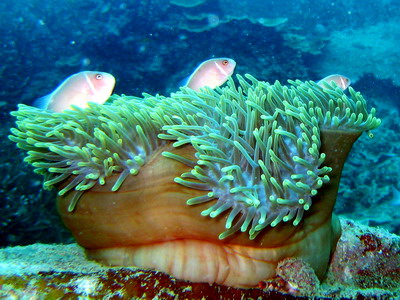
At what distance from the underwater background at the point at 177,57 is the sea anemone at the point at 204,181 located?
12.2 ft

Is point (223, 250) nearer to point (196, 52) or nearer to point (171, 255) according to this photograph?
point (171, 255)

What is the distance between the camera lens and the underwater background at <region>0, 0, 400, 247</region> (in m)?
7.40

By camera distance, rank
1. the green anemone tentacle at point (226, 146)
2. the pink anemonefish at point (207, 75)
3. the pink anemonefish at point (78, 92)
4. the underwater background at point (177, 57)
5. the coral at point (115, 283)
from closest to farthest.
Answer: the coral at point (115, 283), the green anemone tentacle at point (226, 146), the pink anemonefish at point (78, 92), the pink anemonefish at point (207, 75), the underwater background at point (177, 57)

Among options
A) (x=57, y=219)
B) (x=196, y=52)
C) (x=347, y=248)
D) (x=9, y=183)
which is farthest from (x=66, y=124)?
(x=196, y=52)

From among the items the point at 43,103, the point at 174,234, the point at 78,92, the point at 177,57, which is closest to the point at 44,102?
the point at 43,103

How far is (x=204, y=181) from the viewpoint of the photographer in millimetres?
1837

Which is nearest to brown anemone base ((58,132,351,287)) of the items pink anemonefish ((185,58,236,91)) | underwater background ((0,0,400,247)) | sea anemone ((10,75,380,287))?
sea anemone ((10,75,380,287))

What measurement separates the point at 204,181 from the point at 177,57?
813 cm

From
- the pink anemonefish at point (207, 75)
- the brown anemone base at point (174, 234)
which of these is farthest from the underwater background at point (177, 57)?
the brown anemone base at point (174, 234)

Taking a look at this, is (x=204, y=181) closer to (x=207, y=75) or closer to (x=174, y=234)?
(x=174, y=234)

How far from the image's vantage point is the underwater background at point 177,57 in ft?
24.3

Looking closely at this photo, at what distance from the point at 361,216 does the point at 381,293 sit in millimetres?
5183

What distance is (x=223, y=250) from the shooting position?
1965 mm

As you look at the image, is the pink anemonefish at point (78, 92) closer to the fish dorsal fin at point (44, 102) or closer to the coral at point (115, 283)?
the fish dorsal fin at point (44, 102)
